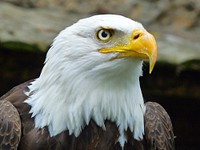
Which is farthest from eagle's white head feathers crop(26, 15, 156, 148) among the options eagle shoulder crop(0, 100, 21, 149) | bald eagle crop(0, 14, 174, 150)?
eagle shoulder crop(0, 100, 21, 149)

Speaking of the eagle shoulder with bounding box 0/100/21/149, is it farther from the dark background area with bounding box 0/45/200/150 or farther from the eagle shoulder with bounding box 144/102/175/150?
the dark background area with bounding box 0/45/200/150

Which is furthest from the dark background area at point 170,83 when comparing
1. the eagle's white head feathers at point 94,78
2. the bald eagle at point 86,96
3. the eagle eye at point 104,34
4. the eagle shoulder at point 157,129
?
the eagle eye at point 104,34

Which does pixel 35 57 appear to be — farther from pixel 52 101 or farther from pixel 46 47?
pixel 52 101

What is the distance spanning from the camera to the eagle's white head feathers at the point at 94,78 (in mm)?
4832

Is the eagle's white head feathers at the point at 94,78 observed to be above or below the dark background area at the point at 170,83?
above

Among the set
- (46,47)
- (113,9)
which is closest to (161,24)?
(113,9)

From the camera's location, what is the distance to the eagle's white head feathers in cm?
483

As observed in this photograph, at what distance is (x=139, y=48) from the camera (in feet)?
15.6

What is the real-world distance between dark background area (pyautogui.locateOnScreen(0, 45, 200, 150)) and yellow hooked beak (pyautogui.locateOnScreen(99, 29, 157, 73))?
10.4ft

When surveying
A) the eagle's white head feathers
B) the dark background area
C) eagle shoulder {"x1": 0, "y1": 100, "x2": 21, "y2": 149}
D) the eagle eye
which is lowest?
the dark background area

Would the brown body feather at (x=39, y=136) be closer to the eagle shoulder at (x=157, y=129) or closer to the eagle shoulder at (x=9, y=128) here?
the eagle shoulder at (x=9, y=128)

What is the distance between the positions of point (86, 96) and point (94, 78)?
0.50 ft

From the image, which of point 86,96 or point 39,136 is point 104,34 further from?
point 39,136

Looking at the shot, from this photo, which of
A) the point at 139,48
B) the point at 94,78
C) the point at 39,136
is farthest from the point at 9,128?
the point at 139,48
